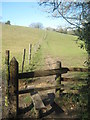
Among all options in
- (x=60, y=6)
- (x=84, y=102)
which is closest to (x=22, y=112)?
(x=84, y=102)

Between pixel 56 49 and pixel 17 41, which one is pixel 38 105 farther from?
pixel 17 41

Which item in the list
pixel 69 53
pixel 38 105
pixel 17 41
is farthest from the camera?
pixel 17 41

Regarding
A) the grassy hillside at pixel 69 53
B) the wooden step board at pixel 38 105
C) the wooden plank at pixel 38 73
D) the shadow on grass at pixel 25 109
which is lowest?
the shadow on grass at pixel 25 109

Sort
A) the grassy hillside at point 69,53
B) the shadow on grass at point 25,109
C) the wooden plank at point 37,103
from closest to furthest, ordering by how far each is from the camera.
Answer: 1. the wooden plank at point 37,103
2. the shadow on grass at point 25,109
3. the grassy hillside at point 69,53

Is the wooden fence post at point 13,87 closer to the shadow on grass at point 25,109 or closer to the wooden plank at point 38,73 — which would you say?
the wooden plank at point 38,73

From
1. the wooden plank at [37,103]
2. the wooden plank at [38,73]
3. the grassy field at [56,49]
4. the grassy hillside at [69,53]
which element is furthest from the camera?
the grassy field at [56,49]

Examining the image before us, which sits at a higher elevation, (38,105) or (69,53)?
(69,53)

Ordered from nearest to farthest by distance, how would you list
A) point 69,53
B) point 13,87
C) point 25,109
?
point 13,87, point 25,109, point 69,53

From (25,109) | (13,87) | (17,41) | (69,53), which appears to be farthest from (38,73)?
(17,41)

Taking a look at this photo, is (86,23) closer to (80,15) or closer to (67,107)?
(80,15)

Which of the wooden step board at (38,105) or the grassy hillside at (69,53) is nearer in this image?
the wooden step board at (38,105)

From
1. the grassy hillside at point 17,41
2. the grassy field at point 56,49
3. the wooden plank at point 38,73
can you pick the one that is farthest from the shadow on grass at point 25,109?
the grassy hillside at point 17,41

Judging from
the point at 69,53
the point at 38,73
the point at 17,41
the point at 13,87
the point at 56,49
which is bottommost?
the point at 13,87

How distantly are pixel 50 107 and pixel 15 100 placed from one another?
1146 millimetres
